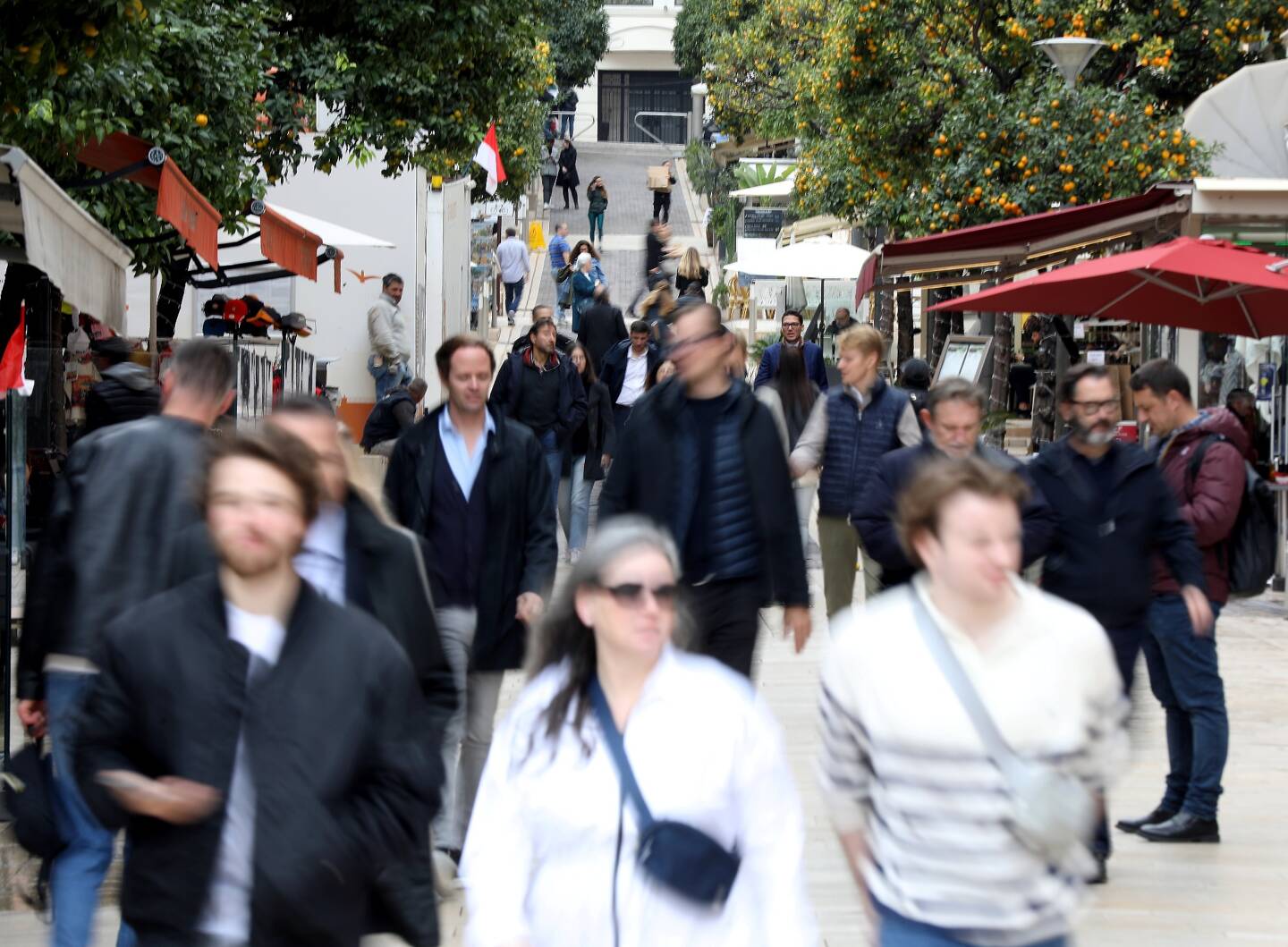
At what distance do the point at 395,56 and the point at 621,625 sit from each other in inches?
574

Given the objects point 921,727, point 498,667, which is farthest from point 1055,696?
point 498,667

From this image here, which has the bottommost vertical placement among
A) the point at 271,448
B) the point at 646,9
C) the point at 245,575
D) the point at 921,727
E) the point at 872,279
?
the point at 921,727

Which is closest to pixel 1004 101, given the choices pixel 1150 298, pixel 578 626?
pixel 1150 298

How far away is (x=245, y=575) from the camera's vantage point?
3.19 m

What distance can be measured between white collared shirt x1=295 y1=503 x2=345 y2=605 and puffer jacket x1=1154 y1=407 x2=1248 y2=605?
124 inches

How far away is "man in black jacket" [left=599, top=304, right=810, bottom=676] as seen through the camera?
591cm

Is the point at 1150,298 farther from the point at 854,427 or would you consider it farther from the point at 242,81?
the point at 242,81

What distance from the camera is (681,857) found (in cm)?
310

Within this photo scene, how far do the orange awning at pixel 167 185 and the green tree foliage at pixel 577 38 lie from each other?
165 feet

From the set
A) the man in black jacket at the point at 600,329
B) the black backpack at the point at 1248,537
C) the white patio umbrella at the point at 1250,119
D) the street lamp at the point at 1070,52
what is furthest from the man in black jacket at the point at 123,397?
the white patio umbrella at the point at 1250,119

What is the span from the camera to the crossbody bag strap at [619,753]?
124 inches

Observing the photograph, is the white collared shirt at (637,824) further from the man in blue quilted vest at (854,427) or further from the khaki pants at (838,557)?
the khaki pants at (838,557)

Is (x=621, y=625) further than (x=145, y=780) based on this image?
Yes

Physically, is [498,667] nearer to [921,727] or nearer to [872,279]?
[921,727]
